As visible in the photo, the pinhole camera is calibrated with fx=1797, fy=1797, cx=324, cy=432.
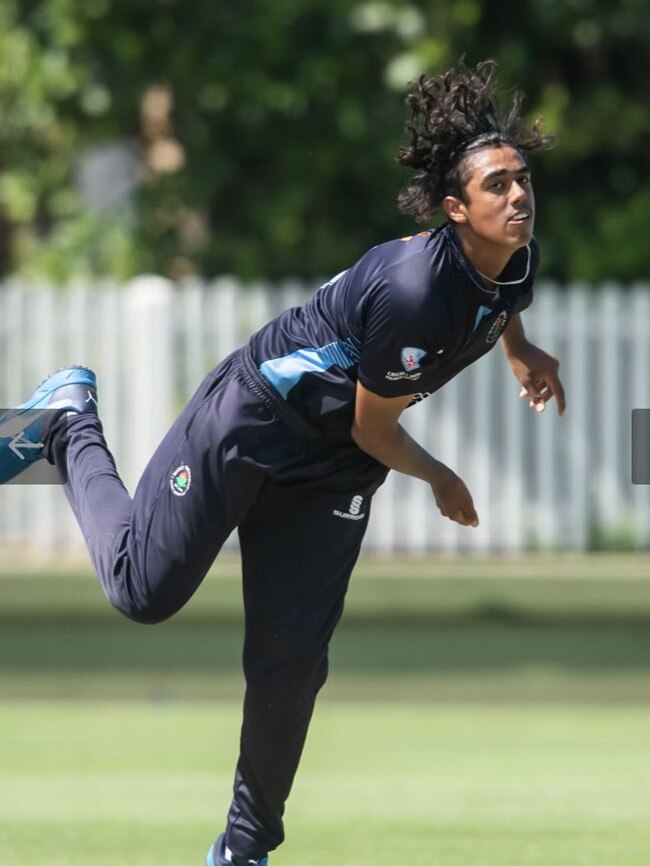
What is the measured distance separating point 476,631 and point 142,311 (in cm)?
256

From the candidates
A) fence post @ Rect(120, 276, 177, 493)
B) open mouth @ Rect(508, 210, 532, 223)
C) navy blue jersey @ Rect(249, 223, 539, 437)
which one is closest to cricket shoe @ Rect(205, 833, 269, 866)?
navy blue jersey @ Rect(249, 223, 539, 437)

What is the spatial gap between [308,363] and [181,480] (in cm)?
48

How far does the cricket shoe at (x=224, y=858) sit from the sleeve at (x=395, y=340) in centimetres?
142

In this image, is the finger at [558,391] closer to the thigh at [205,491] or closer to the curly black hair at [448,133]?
the curly black hair at [448,133]

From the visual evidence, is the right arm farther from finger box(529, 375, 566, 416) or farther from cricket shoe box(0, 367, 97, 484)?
cricket shoe box(0, 367, 97, 484)

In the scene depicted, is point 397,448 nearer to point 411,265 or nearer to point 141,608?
point 411,265

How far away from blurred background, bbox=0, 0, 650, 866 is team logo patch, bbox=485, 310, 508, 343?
194 centimetres

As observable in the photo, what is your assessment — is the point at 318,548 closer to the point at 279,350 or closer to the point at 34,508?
the point at 279,350

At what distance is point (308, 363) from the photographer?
15.9 feet

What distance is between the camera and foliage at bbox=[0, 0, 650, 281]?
11.0 meters

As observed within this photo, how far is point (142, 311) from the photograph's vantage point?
32.9ft

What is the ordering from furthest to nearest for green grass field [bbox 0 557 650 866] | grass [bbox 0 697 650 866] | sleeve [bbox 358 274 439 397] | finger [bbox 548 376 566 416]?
green grass field [bbox 0 557 650 866]
grass [bbox 0 697 650 866]
finger [bbox 548 376 566 416]
sleeve [bbox 358 274 439 397]

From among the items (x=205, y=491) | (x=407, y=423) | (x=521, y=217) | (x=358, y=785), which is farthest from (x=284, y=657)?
(x=407, y=423)

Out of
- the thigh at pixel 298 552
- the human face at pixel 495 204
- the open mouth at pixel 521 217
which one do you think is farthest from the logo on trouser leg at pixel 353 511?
the open mouth at pixel 521 217
